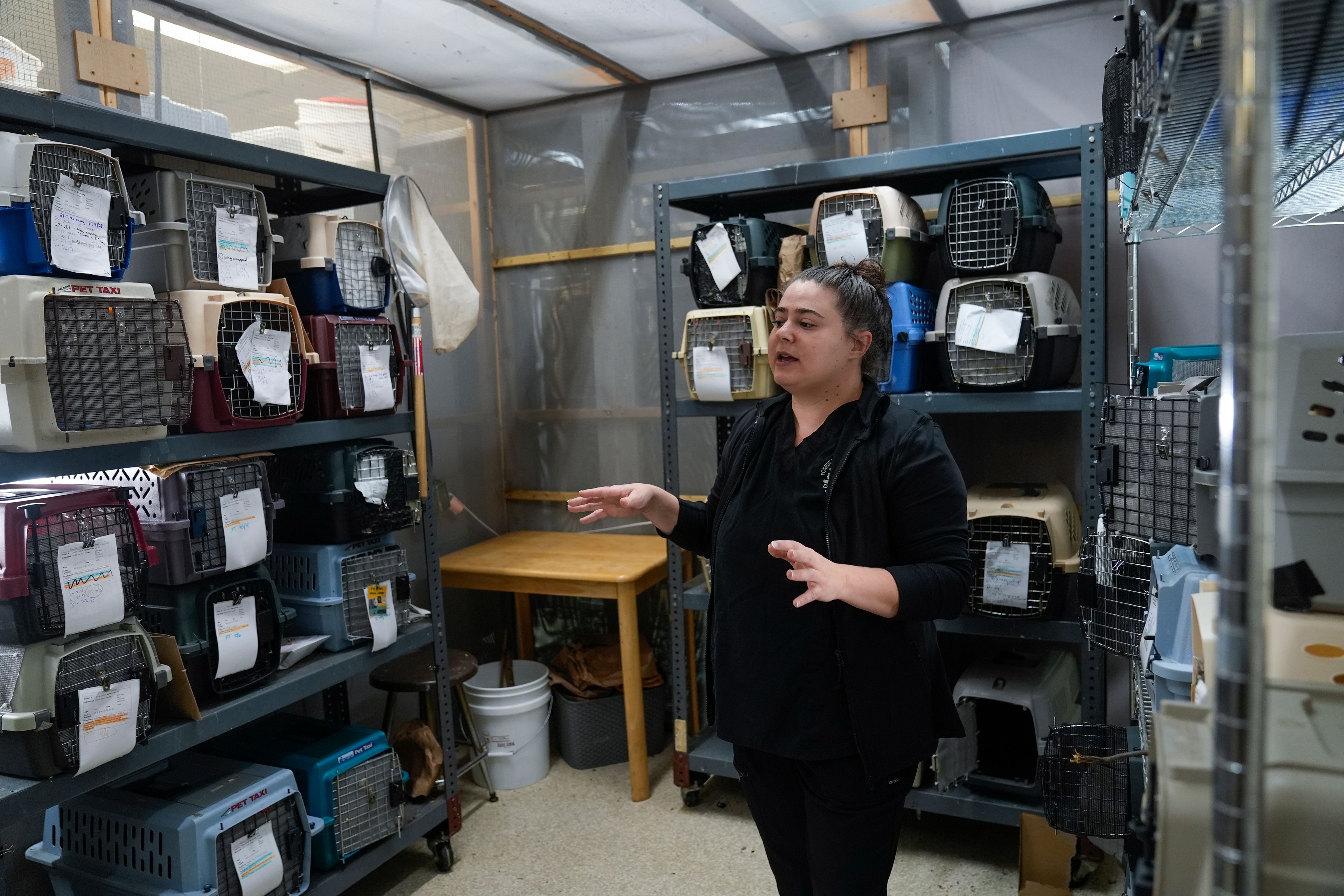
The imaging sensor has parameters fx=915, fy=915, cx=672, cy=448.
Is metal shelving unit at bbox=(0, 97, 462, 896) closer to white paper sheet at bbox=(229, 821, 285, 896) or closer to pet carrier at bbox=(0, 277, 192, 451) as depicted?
pet carrier at bbox=(0, 277, 192, 451)

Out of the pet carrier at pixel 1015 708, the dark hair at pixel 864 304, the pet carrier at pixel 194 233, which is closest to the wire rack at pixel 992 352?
the dark hair at pixel 864 304

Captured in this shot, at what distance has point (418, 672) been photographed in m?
2.90

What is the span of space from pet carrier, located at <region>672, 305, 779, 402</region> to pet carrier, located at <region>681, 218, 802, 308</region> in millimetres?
45

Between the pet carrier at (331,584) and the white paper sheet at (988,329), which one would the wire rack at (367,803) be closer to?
the pet carrier at (331,584)

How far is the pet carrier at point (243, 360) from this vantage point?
79.4 inches

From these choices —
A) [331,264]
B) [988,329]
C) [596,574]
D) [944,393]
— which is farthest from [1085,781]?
[331,264]

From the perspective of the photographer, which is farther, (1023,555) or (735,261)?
(735,261)

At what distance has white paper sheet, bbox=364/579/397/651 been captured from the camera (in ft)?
8.19

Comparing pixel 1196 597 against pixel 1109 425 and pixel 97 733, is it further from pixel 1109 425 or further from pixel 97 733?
pixel 97 733

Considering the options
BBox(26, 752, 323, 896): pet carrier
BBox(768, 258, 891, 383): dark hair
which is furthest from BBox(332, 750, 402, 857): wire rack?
BBox(768, 258, 891, 383): dark hair

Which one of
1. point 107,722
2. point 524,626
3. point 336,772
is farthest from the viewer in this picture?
point 524,626

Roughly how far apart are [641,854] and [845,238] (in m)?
1.91

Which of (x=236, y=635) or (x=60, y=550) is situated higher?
(x=60, y=550)

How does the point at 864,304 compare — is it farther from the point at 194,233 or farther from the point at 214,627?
the point at 214,627
